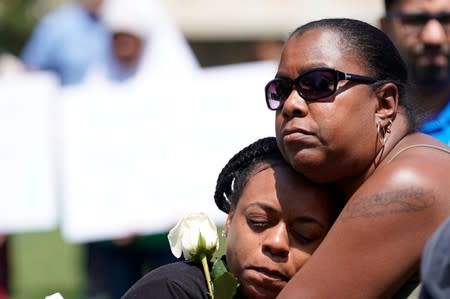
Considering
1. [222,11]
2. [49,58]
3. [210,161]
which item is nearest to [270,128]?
[210,161]

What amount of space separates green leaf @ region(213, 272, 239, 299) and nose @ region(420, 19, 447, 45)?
101 inches

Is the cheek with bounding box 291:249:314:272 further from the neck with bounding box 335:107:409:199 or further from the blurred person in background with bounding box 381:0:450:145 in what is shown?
the blurred person in background with bounding box 381:0:450:145

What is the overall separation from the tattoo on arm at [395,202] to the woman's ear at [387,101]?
0.26 metres

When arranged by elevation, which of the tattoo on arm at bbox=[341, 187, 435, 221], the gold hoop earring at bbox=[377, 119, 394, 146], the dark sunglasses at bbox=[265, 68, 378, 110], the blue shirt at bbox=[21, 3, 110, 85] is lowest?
the blue shirt at bbox=[21, 3, 110, 85]

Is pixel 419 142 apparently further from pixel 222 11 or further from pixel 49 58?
pixel 222 11

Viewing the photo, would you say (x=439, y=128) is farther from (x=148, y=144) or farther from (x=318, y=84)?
(x=148, y=144)

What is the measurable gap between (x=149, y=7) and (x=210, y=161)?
4.30 feet

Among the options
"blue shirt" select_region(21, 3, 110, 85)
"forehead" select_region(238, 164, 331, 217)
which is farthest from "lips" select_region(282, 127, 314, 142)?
"blue shirt" select_region(21, 3, 110, 85)

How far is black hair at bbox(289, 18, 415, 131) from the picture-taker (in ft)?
10.7

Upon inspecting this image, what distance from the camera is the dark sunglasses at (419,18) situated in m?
5.66

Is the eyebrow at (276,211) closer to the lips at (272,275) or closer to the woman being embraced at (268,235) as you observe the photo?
the woman being embraced at (268,235)

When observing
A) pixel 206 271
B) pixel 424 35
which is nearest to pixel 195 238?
pixel 206 271

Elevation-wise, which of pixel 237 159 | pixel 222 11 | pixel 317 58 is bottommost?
pixel 222 11

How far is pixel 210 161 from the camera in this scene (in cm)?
863
